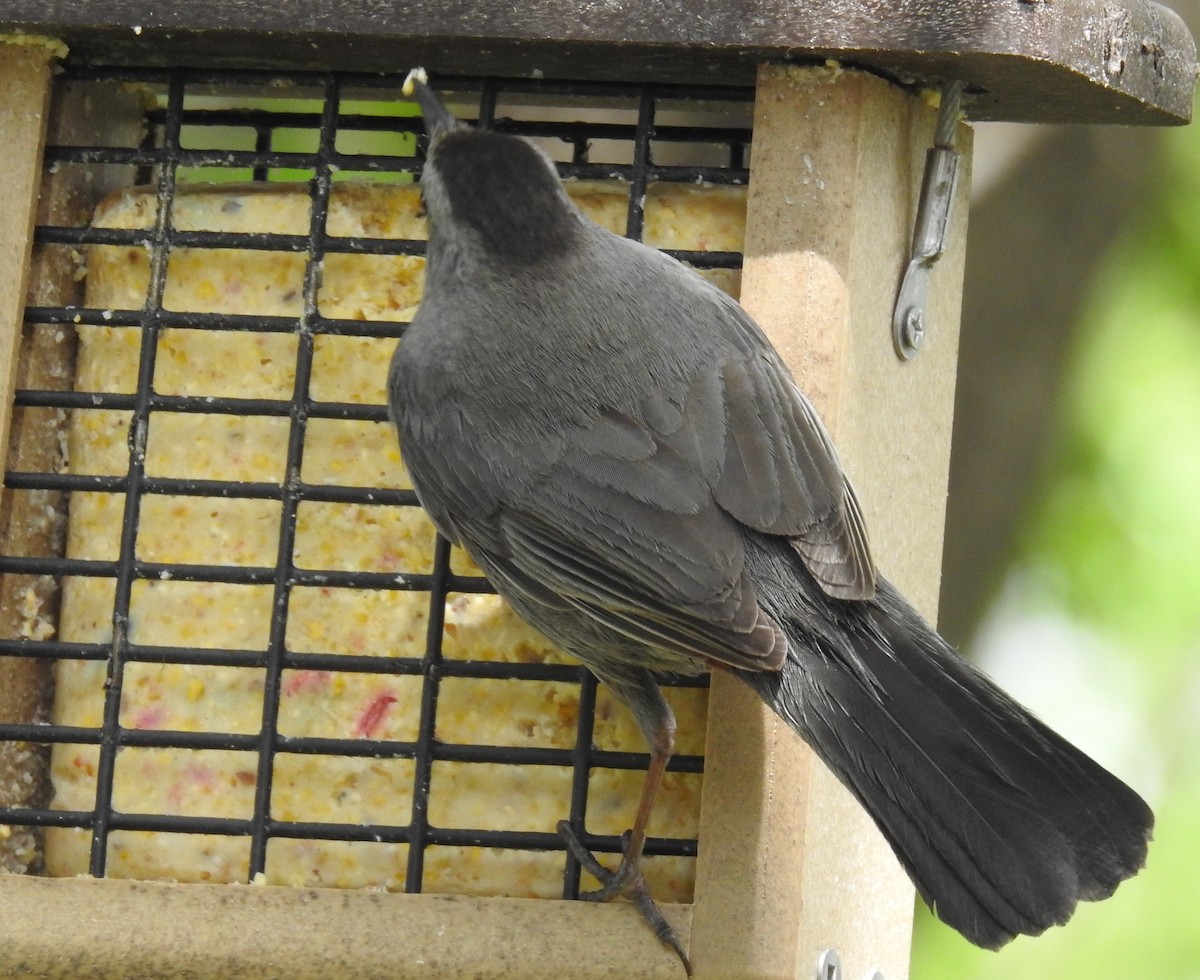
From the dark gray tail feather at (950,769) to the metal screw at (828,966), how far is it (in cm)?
44

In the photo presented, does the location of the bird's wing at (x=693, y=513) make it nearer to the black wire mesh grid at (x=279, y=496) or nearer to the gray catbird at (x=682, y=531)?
the gray catbird at (x=682, y=531)

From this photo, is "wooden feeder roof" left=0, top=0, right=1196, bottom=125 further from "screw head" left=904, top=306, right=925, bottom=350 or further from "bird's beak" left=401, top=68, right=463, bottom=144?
"screw head" left=904, top=306, right=925, bottom=350

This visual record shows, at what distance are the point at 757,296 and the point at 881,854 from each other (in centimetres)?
107

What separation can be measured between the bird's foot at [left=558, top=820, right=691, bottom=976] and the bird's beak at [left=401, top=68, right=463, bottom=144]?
4.09 ft

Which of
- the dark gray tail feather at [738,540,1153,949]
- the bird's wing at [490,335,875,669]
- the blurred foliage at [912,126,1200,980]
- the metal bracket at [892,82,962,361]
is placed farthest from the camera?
the blurred foliage at [912,126,1200,980]

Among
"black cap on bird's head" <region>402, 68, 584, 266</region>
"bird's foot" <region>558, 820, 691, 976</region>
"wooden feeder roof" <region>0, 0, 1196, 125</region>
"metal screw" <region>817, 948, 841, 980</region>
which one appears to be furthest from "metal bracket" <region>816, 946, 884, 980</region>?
"wooden feeder roof" <region>0, 0, 1196, 125</region>

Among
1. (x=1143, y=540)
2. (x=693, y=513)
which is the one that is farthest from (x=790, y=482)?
(x=1143, y=540)

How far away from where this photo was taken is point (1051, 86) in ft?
10.5

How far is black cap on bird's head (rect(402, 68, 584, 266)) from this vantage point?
3109 millimetres

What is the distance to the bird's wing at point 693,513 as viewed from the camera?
2797 mm

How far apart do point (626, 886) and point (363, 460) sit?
3.07 ft

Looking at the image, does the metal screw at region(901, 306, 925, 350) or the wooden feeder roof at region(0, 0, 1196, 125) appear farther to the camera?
the metal screw at region(901, 306, 925, 350)

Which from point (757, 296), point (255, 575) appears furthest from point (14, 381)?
point (757, 296)

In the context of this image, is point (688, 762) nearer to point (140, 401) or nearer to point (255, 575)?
point (255, 575)
